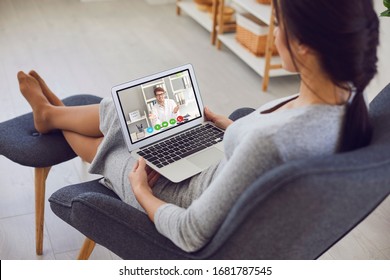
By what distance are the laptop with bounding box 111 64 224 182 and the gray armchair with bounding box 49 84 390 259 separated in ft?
1.06

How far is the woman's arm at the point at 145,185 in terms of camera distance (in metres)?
1.37

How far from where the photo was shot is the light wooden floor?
2.14 m

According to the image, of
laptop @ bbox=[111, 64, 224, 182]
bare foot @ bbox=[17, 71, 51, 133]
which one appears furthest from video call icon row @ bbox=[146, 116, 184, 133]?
bare foot @ bbox=[17, 71, 51, 133]

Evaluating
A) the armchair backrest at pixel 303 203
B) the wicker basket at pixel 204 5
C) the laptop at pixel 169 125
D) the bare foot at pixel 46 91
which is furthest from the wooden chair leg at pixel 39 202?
the wicker basket at pixel 204 5

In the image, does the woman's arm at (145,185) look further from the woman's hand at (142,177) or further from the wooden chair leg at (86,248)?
the wooden chair leg at (86,248)

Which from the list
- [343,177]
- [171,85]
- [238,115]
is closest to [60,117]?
[171,85]

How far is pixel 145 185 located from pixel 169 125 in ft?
1.00

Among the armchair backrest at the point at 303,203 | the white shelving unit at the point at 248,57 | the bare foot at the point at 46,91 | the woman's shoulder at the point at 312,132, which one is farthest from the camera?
the white shelving unit at the point at 248,57

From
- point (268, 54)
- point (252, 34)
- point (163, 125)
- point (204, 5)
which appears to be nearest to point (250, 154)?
point (163, 125)

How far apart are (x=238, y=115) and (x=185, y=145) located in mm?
277

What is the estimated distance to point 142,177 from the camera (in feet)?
4.86

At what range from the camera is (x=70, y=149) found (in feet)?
6.34

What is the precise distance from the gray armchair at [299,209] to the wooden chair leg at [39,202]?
71 centimetres

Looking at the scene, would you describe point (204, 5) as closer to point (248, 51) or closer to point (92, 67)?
point (248, 51)
